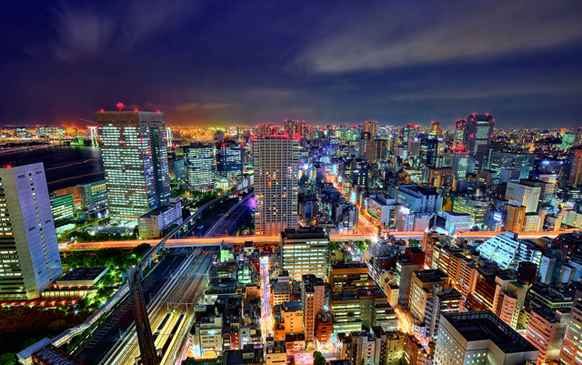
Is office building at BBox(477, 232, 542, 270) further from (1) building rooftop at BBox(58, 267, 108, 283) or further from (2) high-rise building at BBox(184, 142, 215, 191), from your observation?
(2) high-rise building at BBox(184, 142, 215, 191)

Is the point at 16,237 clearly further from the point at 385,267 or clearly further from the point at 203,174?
the point at 203,174

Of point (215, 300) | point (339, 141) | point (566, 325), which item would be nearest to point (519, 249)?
point (566, 325)

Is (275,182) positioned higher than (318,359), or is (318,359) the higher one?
(275,182)

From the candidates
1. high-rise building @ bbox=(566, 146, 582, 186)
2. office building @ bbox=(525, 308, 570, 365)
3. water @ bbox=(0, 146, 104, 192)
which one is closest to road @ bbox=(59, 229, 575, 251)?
water @ bbox=(0, 146, 104, 192)

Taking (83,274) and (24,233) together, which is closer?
(24,233)

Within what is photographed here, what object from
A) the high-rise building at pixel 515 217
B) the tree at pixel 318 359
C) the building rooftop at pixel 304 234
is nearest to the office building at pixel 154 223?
the building rooftop at pixel 304 234

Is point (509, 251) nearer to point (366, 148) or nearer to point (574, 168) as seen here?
point (574, 168)

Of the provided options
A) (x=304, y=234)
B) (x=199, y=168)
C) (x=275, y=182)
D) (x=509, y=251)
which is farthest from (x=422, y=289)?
(x=199, y=168)
